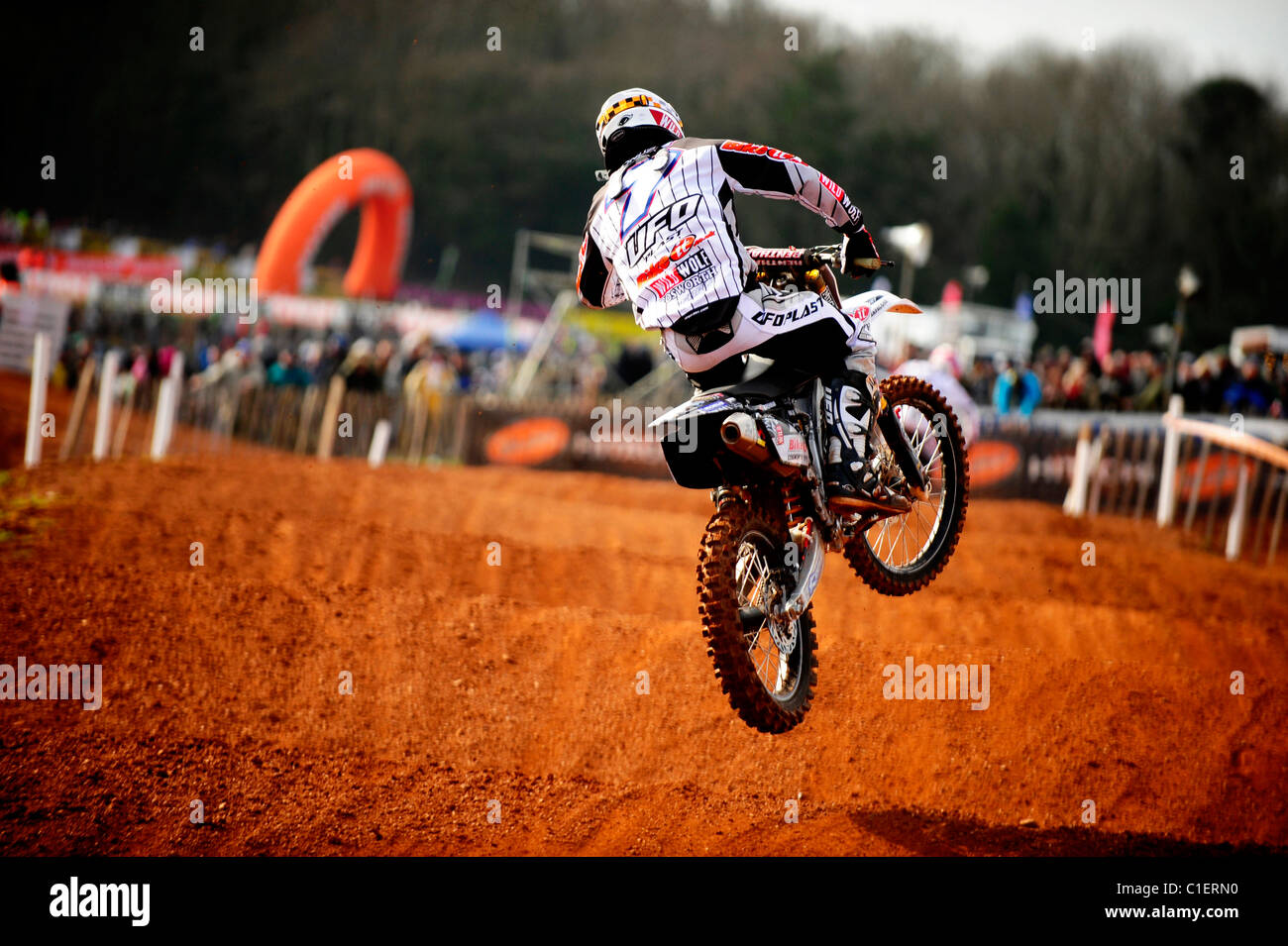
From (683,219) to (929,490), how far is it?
2.05 m

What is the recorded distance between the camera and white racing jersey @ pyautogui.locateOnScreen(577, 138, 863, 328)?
14.3 ft

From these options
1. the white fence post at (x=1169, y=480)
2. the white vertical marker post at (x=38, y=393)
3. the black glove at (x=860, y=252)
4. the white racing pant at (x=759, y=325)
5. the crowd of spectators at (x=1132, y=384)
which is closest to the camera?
the white racing pant at (x=759, y=325)

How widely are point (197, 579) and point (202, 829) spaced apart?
120 inches

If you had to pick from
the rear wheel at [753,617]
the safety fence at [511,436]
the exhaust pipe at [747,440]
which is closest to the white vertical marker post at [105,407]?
the safety fence at [511,436]

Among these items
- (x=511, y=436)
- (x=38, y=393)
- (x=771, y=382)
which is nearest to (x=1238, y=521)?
(x=771, y=382)

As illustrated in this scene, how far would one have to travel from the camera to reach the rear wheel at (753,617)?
14.1ft

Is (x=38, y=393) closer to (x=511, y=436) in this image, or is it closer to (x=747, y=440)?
(x=511, y=436)

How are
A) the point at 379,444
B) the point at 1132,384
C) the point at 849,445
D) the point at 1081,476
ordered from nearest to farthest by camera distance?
the point at 849,445, the point at 1081,476, the point at 379,444, the point at 1132,384

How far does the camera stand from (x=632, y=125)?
4430mm

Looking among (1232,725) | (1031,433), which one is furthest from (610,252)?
(1031,433)

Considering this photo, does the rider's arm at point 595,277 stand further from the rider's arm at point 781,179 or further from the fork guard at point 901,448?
the fork guard at point 901,448

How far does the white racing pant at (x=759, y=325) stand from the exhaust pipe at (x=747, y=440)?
387 mm

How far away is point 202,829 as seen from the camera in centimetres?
462
